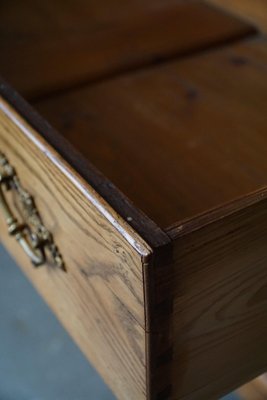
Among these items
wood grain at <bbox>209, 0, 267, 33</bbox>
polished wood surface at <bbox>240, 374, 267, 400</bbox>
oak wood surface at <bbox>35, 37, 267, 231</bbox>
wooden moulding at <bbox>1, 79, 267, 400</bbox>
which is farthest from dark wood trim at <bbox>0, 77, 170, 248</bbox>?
wood grain at <bbox>209, 0, 267, 33</bbox>

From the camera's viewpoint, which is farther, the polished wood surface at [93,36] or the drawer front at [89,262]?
the polished wood surface at [93,36]

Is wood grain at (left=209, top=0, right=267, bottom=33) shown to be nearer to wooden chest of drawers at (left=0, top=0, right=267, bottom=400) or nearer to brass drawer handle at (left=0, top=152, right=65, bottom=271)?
wooden chest of drawers at (left=0, top=0, right=267, bottom=400)

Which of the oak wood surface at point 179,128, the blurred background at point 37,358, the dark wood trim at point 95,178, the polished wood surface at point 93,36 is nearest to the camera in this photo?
the dark wood trim at point 95,178

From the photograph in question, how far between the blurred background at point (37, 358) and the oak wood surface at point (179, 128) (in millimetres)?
281

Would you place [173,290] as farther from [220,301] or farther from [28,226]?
[28,226]

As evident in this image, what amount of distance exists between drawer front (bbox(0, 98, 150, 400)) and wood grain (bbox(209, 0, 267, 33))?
1.67 feet

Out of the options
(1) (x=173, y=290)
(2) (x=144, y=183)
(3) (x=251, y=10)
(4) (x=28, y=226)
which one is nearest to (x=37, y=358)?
(4) (x=28, y=226)

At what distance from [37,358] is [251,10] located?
648 millimetres

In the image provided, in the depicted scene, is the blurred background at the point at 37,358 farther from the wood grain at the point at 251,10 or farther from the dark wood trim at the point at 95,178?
the wood grain at the point at 251,10

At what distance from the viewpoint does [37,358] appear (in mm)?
861

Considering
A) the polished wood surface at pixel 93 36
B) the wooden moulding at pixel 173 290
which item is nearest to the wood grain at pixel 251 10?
the polished wood surface at pixel 93 36

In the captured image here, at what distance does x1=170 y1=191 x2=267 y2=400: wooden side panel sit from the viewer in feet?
1.59

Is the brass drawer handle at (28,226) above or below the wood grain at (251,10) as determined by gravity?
above

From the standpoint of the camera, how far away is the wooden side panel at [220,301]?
486mm
